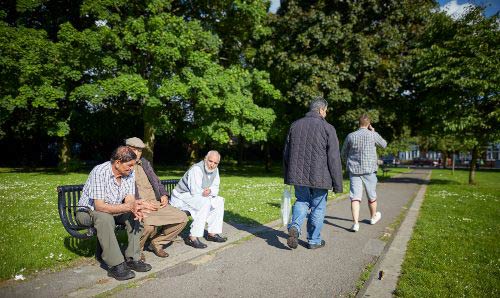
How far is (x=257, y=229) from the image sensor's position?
646 cm

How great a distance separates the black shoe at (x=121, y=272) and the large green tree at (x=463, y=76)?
16.3 metres

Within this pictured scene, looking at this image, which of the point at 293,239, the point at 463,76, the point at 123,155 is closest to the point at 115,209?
the point at 123,155

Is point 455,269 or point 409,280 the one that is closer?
point 409,280

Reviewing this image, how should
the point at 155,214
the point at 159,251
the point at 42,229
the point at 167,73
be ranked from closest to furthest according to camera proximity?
1. the point at 155,214
2. the point at 159,251
3. the point at 42,229
4. the point at 167,73

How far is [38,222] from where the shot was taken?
267 inches

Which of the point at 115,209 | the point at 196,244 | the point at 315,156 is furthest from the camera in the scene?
the point at 196,244

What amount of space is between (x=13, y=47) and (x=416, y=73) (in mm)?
21660

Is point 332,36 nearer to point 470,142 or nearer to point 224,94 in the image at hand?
point 224,94

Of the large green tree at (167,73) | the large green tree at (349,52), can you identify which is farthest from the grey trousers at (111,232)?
the large green tree at (349,52)

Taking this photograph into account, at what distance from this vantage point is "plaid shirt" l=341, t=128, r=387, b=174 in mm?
6344

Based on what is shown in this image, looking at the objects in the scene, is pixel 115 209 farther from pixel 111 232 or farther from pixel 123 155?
pixel 123 155

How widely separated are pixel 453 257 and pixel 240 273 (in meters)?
3.17

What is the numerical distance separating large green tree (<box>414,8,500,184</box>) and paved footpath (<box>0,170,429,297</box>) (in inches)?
507

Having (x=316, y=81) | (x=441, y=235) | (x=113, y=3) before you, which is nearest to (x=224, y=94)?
(x=316, y=81)
